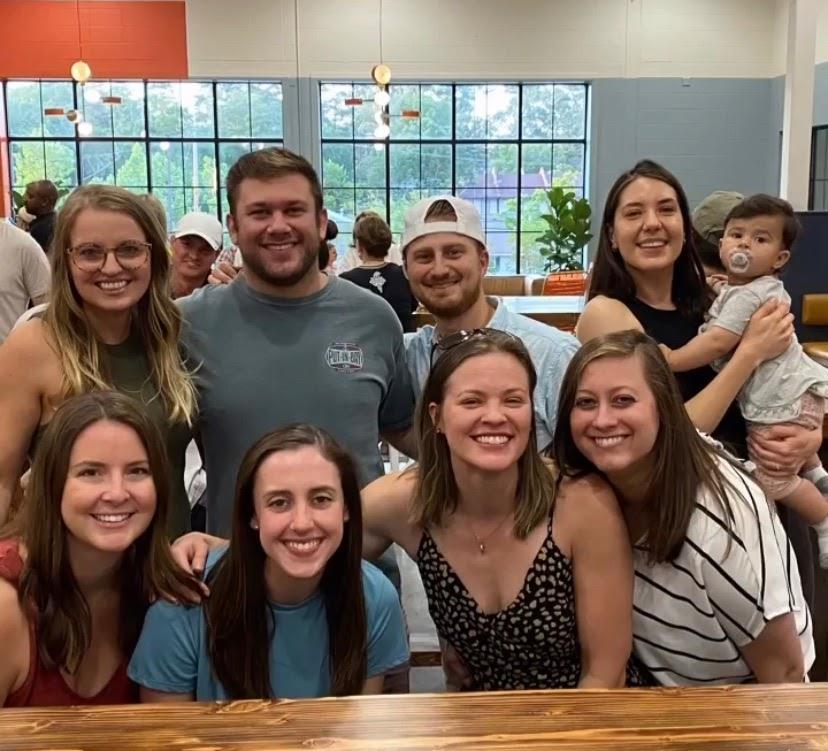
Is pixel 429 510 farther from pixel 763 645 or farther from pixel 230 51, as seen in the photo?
pixel 230 51

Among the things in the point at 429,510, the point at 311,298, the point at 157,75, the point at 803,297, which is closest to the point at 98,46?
the point at 157,75

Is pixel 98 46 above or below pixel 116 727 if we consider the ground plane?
above

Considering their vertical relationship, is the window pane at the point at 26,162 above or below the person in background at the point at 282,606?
above

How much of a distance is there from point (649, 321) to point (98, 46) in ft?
32.2

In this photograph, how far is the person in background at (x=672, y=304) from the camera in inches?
86.6

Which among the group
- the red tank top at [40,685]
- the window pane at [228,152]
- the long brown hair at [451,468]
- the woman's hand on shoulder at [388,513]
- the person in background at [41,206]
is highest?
the window pane at [228,152]

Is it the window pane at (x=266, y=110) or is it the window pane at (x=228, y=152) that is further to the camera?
the window pane at (x=228, y=152)

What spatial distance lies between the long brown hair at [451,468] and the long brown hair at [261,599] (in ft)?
0.55

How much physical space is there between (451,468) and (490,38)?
33.2ft

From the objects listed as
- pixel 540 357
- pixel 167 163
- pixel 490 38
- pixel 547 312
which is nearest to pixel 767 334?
pixel 540 357

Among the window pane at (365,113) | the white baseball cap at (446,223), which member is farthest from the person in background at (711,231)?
the window pane at (365,113)

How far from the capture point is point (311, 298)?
2.15 m

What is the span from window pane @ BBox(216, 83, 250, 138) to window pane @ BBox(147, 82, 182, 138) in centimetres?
53

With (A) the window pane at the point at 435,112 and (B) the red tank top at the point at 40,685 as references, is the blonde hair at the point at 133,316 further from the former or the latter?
(A) the window pane at the point at 435,112
